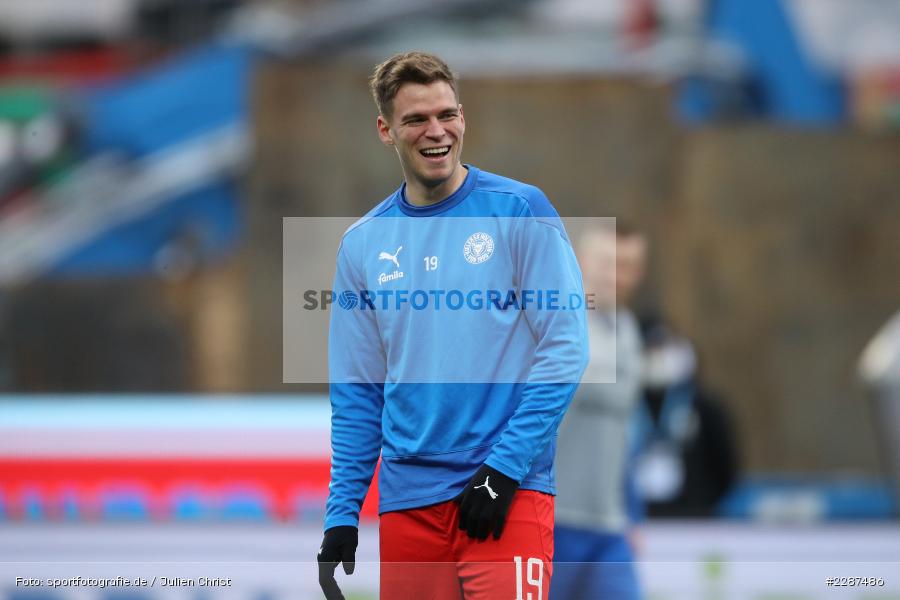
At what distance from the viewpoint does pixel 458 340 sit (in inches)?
118

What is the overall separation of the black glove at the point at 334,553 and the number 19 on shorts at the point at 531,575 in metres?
0.43

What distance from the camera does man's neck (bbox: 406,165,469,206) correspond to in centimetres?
304

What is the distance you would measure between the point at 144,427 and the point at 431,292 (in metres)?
3.22

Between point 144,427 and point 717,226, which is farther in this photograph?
point 717,226

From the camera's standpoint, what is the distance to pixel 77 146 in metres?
17.9

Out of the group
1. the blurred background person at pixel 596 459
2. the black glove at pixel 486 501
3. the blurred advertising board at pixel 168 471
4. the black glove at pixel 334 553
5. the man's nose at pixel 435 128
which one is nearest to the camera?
the black glove at pixel 486 501

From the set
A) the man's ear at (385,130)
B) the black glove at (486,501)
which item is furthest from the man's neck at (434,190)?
the black glove at (486,501)

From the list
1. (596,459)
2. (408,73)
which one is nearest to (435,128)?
(408,73)

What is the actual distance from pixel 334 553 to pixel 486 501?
0.45 m

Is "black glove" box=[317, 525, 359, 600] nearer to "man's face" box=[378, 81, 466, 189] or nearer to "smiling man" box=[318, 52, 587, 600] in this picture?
"smiling man" box=[318, 52, 587, 600]

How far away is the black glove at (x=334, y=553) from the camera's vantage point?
3.04 metres

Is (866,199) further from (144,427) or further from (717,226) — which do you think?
(144,427)

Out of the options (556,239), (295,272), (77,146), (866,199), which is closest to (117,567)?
(295,272)

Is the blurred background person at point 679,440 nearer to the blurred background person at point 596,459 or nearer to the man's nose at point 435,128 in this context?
the blurred background person at point 596,459
